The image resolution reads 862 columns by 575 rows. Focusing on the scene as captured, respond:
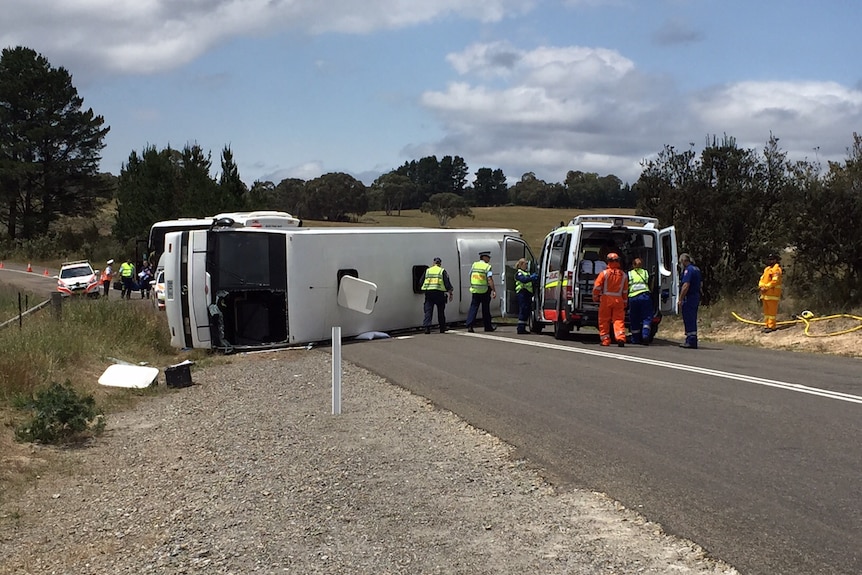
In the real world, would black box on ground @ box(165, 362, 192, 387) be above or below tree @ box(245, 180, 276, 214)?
below

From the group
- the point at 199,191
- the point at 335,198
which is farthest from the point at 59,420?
the point at 335,198

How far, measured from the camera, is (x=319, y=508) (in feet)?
19.8

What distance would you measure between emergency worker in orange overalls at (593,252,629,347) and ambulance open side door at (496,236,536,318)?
3.33 metres

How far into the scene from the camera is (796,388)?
9.98 metres

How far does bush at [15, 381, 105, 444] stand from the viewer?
8758 millimetres

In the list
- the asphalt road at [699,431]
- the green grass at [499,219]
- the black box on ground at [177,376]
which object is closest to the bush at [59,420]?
the black box on ground at [177,376]

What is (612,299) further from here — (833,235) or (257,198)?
(257,198)

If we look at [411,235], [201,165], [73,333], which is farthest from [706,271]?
[201,165]

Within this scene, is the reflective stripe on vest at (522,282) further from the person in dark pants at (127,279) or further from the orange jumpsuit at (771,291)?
the person in dark pants at (127,279)

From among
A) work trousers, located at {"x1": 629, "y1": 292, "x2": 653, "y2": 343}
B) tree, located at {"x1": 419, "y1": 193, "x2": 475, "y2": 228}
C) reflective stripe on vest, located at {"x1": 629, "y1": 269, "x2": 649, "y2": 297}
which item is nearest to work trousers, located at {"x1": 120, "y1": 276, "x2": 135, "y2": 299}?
work trousers, located at {"x1": 629, "y1": 292, "x2": 653, "y2": 343}

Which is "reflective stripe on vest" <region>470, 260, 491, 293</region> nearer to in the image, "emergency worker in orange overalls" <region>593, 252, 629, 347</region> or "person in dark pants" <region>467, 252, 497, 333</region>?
"person in dark pants" <region>467, 252, 497, 333</region>

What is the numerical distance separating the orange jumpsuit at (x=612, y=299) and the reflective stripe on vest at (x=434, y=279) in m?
4.20

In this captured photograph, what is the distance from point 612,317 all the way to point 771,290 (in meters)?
4.16

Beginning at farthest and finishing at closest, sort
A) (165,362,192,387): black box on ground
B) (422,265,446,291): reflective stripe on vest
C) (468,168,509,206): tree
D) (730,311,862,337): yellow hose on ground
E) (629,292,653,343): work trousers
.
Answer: (468,168,509,206): tree < (422,265,446,291): reflective stripe on vest < (730,311,862,337): yellow hose on ground < (629,292,653,343): work trousers < (165,362,192,387): black box on ground
